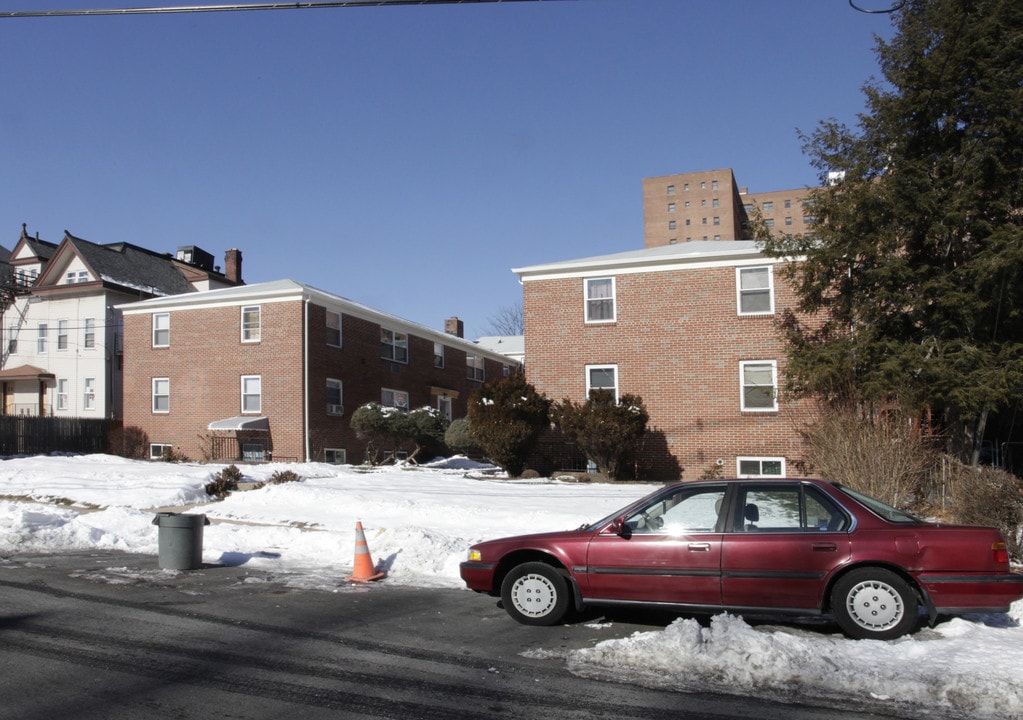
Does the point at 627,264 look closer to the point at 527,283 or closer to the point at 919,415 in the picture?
the point at 527,283

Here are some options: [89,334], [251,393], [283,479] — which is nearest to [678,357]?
[283,479]

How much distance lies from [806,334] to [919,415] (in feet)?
20.0

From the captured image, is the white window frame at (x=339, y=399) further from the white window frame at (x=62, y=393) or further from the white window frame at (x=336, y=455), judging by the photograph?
the white window frame at (x=62, y=393)

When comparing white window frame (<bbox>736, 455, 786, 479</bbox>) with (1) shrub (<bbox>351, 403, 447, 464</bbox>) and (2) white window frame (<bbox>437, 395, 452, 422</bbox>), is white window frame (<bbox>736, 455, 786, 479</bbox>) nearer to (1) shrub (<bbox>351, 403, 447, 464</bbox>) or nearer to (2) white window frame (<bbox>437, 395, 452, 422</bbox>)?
(1) shrub (<bbox>351, 403, 447, 464</bbox>)

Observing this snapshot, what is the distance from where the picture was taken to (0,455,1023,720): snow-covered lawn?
19.3 ft

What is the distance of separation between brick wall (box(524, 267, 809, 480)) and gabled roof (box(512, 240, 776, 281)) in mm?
241

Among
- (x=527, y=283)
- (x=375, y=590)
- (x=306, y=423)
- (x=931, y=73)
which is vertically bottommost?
(x=375, y=590)

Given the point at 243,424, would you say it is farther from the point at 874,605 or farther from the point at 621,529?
the point at 874,605

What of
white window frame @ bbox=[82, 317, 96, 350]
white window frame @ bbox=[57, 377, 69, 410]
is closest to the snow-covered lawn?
white window frame @ bbox=[82, 317, 96, 350]

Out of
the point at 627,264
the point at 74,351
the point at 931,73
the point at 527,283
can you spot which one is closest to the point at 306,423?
the point at 527,283

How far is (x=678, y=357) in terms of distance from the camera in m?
23.8

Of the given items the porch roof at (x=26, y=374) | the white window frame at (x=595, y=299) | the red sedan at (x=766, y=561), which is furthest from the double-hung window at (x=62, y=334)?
the red sedan at (x=766, y=561)

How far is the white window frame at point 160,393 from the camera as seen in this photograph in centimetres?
3091

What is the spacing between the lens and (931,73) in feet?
57.7
